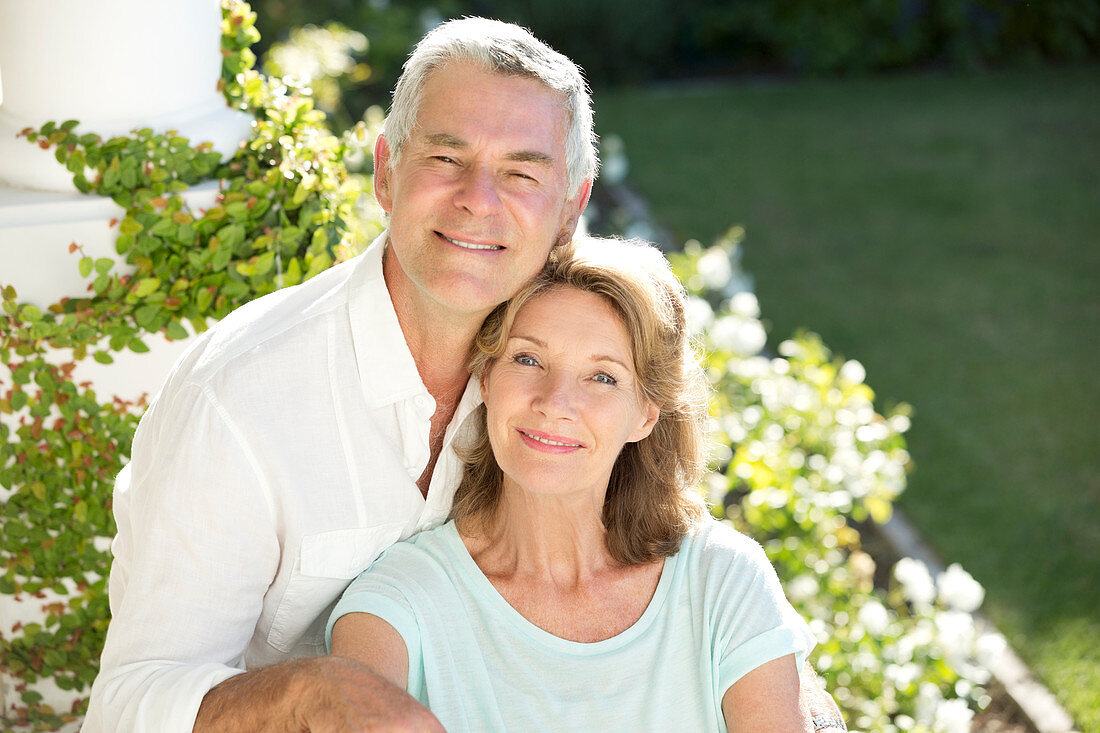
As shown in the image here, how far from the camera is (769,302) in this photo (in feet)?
19.8

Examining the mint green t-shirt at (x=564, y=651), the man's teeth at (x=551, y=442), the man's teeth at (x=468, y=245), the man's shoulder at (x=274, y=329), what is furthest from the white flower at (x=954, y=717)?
the man's shoulder at (x=274, y=329)

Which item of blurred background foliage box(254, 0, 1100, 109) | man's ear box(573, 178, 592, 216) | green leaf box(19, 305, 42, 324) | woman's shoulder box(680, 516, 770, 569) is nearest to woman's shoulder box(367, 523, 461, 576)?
woman's shoulder box(680, 516, 770, 569)

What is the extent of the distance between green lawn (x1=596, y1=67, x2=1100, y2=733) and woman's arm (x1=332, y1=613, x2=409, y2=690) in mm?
2196

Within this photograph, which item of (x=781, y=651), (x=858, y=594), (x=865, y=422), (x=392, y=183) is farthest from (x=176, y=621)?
(x=865, y=422)

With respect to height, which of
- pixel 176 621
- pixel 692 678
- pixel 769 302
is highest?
pixel 176 621

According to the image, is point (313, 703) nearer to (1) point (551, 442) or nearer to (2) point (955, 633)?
(1) point (551, 442)

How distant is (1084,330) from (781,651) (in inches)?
168

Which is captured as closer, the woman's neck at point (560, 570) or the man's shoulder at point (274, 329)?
the man's shoulder at point (274, 329)

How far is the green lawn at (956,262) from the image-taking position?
416 centimetres

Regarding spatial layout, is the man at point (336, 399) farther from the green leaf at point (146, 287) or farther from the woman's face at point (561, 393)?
the green leaf at point (146, 287)

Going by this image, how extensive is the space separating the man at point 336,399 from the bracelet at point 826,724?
2.82 feet

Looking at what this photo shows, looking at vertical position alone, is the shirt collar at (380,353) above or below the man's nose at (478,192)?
below

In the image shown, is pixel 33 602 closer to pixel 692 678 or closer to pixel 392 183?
pixel 392 183

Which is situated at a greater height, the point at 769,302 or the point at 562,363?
the point at 562,363
